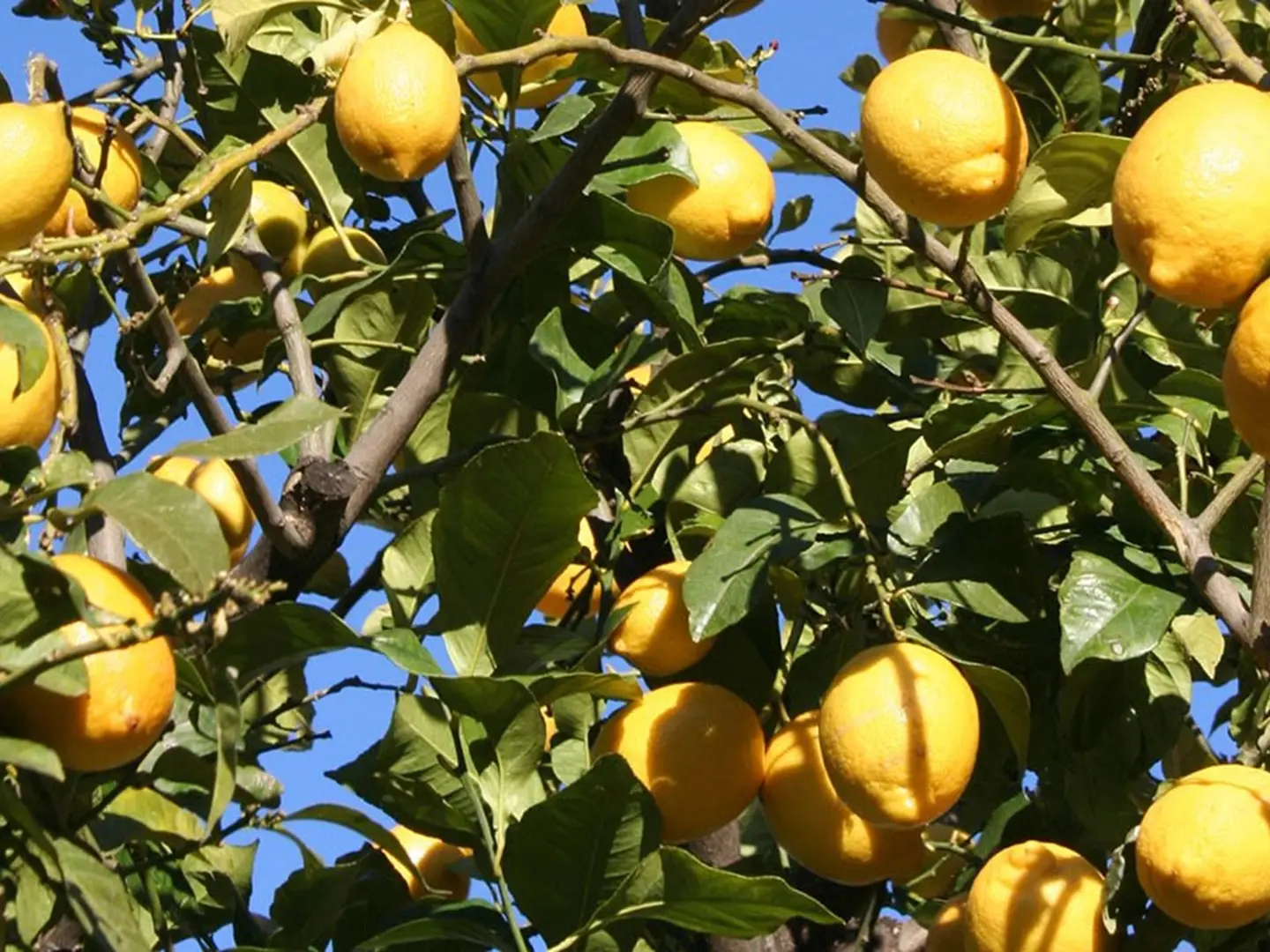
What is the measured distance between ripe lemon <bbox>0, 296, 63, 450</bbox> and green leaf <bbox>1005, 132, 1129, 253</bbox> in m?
0.66

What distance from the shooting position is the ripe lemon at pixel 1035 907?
54.3 inches

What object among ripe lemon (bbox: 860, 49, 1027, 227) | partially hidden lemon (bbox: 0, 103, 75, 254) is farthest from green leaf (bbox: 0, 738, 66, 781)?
ripe lemon (bbox: 860, 49, 1027, 227)

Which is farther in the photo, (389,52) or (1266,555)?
(389,52)

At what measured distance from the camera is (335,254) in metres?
1.80

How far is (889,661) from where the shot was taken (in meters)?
1.32

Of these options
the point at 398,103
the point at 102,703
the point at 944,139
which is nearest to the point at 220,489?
the point at 398,103

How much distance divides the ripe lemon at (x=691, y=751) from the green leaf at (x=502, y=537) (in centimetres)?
12

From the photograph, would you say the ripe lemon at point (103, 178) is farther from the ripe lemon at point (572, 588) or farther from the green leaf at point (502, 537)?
the ripe lemon at point (572, 588)

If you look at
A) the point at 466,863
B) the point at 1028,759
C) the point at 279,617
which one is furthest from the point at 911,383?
the point at 279,617

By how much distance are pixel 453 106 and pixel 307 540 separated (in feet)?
1.07

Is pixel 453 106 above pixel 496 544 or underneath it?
above

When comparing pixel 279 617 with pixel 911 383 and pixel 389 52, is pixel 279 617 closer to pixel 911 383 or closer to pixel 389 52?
pixel 389 52

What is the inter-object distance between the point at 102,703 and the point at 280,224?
822 mm

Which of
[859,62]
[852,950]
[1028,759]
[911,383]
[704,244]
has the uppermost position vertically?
[859,62]
